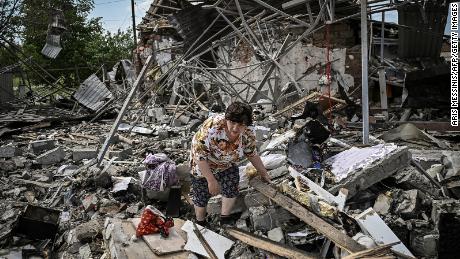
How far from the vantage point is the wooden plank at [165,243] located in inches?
132

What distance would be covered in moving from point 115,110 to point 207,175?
11275mm

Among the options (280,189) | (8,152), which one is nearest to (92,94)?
(8,152)

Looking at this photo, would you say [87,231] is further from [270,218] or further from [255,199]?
[270,218]

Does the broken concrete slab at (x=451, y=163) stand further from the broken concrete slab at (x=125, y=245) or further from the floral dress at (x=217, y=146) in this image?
the broken concrete slab at (x=125, y=245)

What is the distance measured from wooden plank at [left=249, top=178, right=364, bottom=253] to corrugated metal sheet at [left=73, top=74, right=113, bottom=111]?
12056 mm

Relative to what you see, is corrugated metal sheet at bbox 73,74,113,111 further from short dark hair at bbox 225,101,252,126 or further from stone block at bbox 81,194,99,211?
short dark hair at bbox 225,101,252,126

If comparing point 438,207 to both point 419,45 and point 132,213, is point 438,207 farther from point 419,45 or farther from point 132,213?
point 419,45

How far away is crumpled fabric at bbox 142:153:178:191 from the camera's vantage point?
15.6 ft

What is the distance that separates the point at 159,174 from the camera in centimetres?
479

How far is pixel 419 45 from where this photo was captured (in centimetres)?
1015

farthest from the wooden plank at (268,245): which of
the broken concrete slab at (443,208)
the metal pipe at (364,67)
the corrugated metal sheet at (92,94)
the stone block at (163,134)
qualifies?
the corrugated metal sheet at (92,94)

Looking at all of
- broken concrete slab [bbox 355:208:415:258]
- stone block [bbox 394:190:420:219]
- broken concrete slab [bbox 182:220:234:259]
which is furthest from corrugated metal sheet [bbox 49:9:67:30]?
broken concrete slab [bbox 355:208:415:258]

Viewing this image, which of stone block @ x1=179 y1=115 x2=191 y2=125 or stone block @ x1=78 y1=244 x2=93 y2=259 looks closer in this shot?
stone block @ x1=78 y1=244 x2=93 y2=259

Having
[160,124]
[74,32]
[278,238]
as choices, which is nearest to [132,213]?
[278,238]
